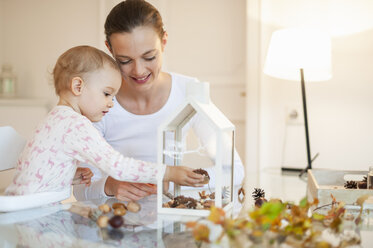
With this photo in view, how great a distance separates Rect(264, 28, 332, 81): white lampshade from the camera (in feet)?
6.49

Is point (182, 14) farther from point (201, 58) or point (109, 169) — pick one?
point (109, 169)

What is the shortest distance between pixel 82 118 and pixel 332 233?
0.59 m

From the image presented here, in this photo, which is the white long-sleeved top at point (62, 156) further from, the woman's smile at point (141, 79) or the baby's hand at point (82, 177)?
the woman's smile at point (141, 79)

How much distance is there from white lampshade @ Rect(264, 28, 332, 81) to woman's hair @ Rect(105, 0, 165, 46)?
827 millimetres

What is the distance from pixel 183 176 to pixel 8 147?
57 cm

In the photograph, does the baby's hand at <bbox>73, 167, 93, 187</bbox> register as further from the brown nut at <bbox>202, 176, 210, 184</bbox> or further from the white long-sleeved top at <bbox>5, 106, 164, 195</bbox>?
the brown nut at <bbox>202, 176, 210, 184</bbox>

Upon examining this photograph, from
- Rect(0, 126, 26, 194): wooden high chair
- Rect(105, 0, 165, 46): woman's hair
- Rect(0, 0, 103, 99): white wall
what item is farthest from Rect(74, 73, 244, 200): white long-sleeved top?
Rect(0, 0, 103, 99): white wall

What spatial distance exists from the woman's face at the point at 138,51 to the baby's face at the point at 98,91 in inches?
6.3

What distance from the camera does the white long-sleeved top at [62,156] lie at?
923mm

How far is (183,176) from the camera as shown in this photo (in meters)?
0.86

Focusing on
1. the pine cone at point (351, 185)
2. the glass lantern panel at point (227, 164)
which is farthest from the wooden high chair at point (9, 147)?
the pine cone at point (351, 185)

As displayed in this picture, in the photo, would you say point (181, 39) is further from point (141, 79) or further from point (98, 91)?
point (98, 91)

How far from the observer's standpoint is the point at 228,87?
2.89 metres

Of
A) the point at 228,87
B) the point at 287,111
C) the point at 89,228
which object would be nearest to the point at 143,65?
the point at 89,228
